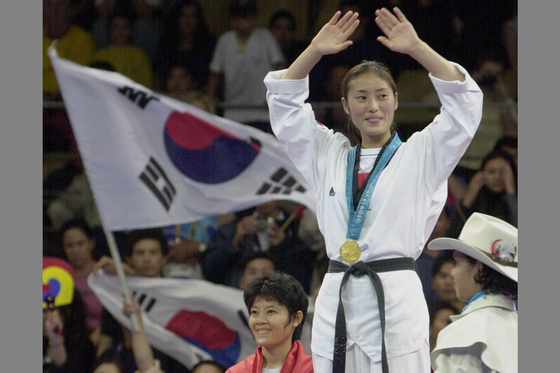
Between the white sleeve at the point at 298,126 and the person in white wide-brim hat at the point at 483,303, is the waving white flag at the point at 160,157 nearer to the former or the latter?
the person in white wide-brim hat at the point at 483,303

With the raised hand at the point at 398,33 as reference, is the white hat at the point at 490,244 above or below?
below

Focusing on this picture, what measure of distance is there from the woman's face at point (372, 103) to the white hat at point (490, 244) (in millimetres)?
Result: 984

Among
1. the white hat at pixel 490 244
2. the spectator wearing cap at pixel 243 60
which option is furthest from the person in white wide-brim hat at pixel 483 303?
the spectator wearing cap at pixel 243 60

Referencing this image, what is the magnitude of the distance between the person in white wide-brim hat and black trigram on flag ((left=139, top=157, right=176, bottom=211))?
271 cm

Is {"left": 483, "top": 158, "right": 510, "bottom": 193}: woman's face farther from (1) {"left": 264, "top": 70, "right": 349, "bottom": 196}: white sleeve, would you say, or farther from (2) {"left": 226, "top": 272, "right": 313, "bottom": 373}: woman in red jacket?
(1) {"left": 264, "top": 70, "right": 349, "bottom": 196}: white sleeve

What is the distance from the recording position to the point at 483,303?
4652mm

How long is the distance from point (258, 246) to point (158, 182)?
954 millimetres

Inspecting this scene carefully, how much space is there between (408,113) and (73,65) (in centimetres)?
299

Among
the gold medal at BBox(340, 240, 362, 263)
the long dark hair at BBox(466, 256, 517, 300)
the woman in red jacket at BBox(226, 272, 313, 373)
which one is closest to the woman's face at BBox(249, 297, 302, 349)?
the woman in red jacket at BBox(226, 272, 313, 373)

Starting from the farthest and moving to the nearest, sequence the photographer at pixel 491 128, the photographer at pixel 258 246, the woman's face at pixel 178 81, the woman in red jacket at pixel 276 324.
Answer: the woman's face at pixel 178 81, the photographer at pixel 491 128, the photographer at pixel 258 246, the woman in red jacket at pixel 276 324

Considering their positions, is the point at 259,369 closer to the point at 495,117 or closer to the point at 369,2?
the point at 495,117

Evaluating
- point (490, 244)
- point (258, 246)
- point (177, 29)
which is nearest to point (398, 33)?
point (490, 244)

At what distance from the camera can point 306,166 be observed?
4.10 metres

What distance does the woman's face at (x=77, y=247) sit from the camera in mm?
7664
